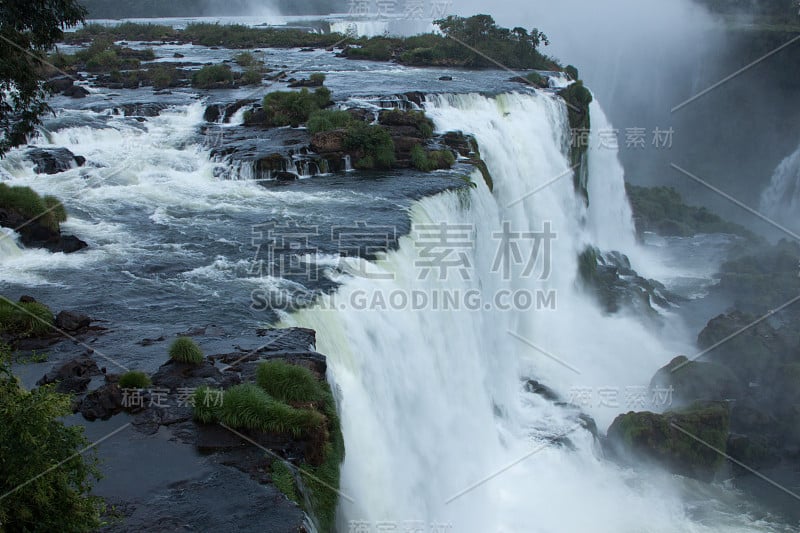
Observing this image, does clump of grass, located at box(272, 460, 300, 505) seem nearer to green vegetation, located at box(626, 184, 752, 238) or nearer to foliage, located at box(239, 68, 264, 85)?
foliage, located at box(239, 68, 264, 85)

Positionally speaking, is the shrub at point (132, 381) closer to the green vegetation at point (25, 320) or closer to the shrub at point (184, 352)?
the shrub at point (184, 352)

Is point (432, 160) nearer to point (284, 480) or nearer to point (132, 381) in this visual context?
point (132, 381)

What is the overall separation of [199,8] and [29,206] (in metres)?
104

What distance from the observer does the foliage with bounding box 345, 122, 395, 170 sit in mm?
22609

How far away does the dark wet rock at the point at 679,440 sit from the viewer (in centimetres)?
1780

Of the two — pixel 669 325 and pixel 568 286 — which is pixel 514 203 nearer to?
pixel 568 286

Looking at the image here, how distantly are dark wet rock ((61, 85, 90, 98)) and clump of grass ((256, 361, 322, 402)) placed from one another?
22871 millimetres

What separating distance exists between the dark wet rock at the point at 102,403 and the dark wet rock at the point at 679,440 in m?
12.8

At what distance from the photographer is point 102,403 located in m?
9.45

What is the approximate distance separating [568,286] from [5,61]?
20.5 metres

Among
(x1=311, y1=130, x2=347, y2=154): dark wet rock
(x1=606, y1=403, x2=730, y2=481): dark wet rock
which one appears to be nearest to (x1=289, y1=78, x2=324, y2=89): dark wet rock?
(x1=311, y1=130, x2=347, y2=154): dark wet rock

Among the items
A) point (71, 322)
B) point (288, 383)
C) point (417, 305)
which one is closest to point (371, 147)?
point (417, 305)

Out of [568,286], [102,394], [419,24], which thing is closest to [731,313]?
[568,286]

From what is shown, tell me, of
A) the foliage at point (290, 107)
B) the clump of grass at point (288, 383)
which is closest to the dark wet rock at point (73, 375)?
the clump of grass at point (288, 383)
